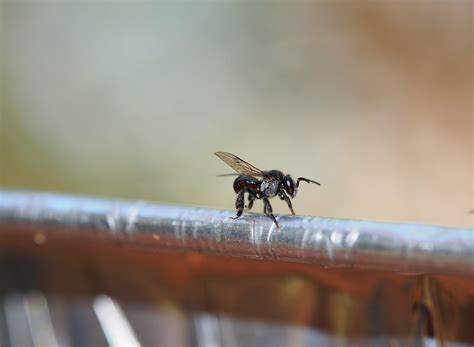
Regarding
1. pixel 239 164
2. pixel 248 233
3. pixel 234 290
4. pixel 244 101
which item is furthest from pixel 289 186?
pixel 244 101

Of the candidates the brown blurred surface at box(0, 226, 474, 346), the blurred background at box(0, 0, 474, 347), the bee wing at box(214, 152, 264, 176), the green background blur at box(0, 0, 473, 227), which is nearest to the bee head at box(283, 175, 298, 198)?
the bee wing at box(214, 152, 264, 176)

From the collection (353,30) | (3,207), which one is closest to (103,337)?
(3,207)

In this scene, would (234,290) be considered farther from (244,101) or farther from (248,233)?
(244,101)

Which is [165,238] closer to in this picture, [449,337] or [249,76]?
[449,337]

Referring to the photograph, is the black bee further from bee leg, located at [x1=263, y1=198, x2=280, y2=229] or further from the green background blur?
the green background blur

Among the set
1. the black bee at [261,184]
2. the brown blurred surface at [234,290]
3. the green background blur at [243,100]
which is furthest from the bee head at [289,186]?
the green background blur at [243,100]

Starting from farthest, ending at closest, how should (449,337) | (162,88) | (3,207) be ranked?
(162,88) → (3,207) → (449,337)

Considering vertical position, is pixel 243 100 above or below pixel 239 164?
above
